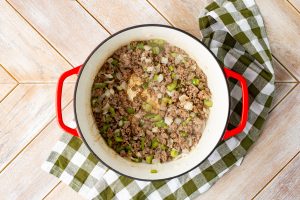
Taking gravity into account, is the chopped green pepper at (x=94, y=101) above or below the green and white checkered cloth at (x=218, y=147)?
above

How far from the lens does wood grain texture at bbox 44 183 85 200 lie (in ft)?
3.55

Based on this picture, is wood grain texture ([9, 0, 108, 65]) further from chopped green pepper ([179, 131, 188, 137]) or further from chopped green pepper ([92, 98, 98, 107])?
chopped green pepper ([179, 131, 188, 137])

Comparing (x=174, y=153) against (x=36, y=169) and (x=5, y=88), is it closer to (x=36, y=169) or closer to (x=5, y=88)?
(x=36, y=169)

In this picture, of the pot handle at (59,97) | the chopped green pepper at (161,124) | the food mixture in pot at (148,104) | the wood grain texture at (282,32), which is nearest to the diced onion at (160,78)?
the food mixture in pot at (148,104)

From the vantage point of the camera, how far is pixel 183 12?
1.10 metres

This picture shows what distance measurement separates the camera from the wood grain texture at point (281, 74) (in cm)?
109

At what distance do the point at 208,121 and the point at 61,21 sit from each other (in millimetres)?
457

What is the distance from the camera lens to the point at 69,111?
1087 millimetres

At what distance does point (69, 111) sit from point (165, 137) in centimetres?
26

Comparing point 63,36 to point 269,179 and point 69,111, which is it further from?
point 269,179

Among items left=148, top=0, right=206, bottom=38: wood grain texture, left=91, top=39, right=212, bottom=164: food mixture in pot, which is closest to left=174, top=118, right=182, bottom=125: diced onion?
left=91, top=39, right=212, bottom=164: food mixture in pot

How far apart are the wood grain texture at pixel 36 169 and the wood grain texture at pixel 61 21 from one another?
0.57 feet

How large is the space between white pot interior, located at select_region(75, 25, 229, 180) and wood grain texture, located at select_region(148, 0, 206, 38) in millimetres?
97

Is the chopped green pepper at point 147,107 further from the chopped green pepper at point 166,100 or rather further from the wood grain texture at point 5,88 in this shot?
the wood grain texture at point 5,88
